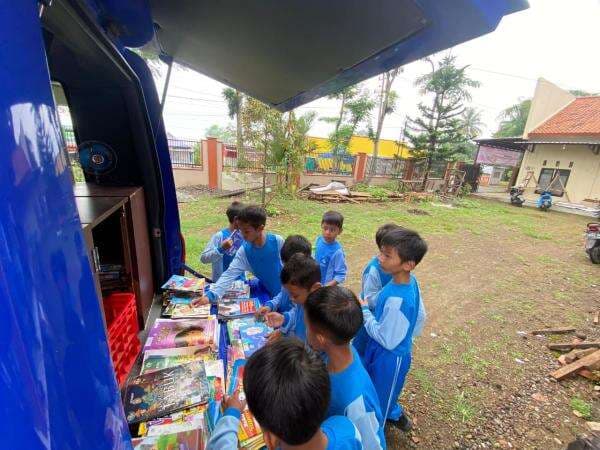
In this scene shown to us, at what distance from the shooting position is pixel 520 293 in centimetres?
555

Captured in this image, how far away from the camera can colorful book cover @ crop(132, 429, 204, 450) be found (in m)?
1.17

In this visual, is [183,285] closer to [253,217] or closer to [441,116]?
[253,217]

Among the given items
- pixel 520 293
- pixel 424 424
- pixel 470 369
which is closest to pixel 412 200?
pixel 520 293

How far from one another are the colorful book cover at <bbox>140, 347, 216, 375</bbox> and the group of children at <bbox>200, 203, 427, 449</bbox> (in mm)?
432

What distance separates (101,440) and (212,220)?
26.9 ft

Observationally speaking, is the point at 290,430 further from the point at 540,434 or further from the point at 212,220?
the point at 212,220

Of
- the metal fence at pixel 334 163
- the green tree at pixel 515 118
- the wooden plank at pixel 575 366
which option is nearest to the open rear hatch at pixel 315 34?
the wooden plank at pixel 575 366

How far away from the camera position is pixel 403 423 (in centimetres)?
262

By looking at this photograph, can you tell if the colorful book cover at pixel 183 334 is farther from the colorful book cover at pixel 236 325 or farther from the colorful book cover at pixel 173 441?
the colorful book cover at pixel 173 441

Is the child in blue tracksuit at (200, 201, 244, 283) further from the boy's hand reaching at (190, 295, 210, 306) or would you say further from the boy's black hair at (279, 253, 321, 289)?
the boy's black hair at (279, 253, 321, 289)

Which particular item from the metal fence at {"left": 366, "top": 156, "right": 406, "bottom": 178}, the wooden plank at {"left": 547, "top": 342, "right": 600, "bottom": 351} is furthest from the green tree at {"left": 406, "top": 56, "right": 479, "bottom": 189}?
the wooden plank at {"left": 547, "top": 342, "right": 600, "bottom": 351}

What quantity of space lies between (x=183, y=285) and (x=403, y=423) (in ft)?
7.32

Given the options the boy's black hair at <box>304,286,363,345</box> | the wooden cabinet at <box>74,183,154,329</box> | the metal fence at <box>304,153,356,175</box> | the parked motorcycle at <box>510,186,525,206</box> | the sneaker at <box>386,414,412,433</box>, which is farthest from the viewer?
the metal fence at <box>304,153,356,175</box>

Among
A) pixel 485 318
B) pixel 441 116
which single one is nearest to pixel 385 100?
pixel 441 116
